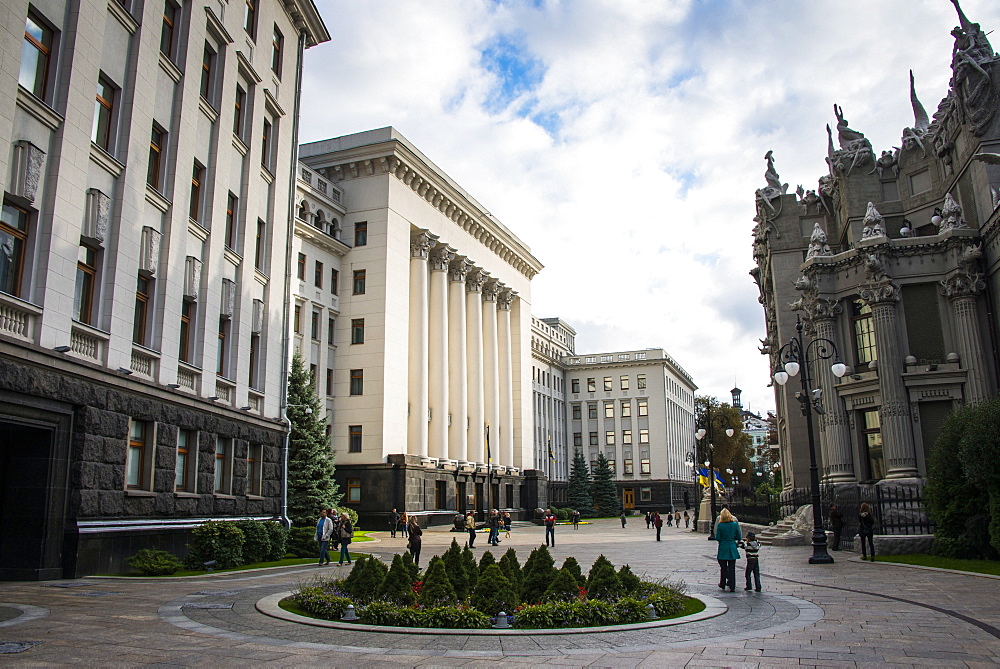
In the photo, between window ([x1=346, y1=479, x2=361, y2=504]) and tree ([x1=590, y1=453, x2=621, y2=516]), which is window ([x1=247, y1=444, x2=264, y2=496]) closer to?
window ([x1=346, y1=479, x2=361, y2=504])

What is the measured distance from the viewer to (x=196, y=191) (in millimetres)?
24438

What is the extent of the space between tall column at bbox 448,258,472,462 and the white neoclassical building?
0.09 m

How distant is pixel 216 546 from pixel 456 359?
1675 inches

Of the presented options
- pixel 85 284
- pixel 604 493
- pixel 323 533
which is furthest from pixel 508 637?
pixel 604 493

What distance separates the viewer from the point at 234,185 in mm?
26781

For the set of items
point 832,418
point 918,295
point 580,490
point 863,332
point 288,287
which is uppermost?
point 288,287

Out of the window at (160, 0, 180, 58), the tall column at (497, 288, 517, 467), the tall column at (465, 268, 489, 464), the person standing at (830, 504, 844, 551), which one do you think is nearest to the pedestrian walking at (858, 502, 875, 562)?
the person standing at (830, 504, 844, 551)

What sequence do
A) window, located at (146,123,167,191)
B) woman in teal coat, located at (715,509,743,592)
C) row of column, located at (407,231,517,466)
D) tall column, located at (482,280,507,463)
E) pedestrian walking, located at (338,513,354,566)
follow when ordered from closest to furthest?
woman in teal coat, located at (715,509,743,592)
window, located at (146,123,167,191)
pedestrian walking, located at (338,513,354,566)
row of column, located at (407,231,517,466)
tall column, located at (482,280,507,463)

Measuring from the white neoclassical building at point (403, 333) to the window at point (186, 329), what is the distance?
25.8 metres

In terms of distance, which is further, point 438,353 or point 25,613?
point 438,353

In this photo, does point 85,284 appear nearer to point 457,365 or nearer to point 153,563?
point 153,563

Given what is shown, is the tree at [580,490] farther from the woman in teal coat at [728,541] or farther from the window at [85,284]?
the window at [85,284]

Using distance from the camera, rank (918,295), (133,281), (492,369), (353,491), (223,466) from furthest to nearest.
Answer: (492,369) → (353,491) → (918,295) → (223,466) → (133,281)

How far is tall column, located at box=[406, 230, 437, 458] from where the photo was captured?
55.4m
